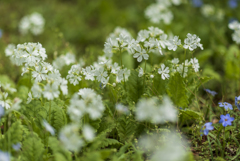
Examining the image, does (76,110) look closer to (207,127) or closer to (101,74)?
(101,74)

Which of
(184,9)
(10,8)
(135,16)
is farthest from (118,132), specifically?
(10,8)

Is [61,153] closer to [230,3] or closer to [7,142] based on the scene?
[7,142]

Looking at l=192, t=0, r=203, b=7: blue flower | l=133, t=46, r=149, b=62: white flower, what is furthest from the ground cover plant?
l=192, t=0, r=203, b=7: blue flower

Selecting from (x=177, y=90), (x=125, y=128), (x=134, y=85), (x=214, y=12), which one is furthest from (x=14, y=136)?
(x=214, y=12)

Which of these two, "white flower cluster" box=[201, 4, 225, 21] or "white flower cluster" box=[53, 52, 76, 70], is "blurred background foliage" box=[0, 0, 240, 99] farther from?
"white flower cluster" box=[53, 52, 76, 70]

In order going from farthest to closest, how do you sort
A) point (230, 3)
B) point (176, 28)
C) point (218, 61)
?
point (230, 3) → point (176, 28) → point (218, 61)

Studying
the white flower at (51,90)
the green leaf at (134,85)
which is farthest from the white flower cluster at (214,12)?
the white flower at (51,90)
